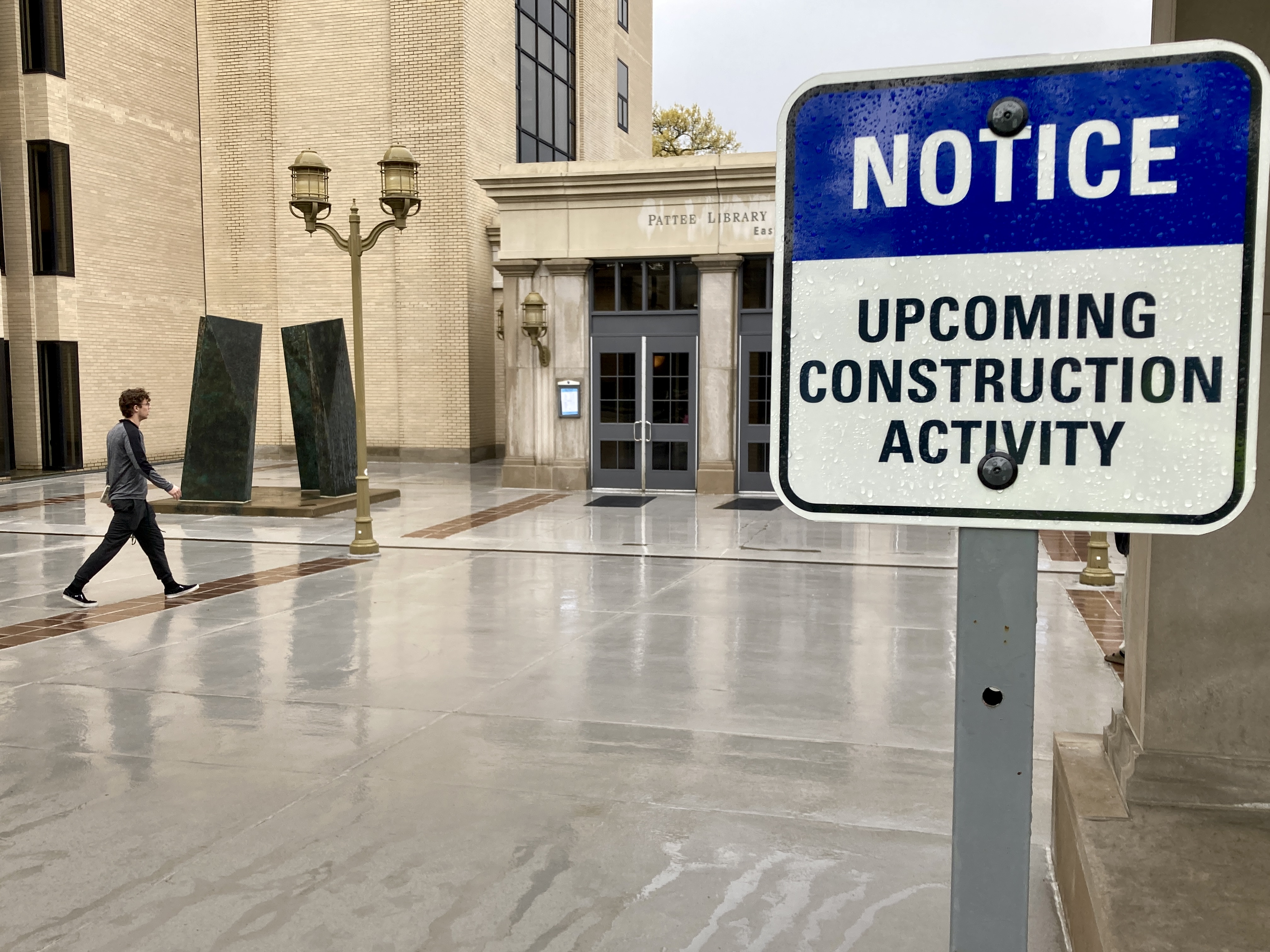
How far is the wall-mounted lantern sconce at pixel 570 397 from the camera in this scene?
754 inches

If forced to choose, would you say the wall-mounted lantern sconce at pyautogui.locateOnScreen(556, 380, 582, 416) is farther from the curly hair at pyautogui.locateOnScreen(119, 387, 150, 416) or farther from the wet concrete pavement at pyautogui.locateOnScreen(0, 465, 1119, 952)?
the curly hair at pyautogui.locateOnScreen(119, 387, 150, 416)

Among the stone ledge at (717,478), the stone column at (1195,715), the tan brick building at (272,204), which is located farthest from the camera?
the tan brick building at (272,204)

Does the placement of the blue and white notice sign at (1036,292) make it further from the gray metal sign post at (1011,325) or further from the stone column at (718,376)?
the stone column at (718,376)

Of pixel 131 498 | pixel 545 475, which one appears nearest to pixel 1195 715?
pixel 131 498

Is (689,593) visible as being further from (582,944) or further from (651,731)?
(582,944)

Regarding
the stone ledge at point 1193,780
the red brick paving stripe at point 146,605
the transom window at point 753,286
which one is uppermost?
the transom window at point 753,286

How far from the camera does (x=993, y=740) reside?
132cm

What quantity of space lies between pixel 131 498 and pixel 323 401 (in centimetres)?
704

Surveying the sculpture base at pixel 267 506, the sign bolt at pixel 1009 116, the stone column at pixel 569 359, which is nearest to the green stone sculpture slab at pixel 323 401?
the sculpture base at pixel 267 506

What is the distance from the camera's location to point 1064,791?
3678 mm

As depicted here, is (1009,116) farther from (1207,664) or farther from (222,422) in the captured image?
(222,422)

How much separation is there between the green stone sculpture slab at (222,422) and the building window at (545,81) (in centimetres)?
1393

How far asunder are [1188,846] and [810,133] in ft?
8.68

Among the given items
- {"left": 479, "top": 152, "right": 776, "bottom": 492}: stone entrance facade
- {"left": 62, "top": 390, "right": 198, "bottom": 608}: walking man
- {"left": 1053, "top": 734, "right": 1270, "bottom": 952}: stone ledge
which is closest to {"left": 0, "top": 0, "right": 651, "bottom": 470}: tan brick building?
{"left": 479, "top": 152, "right": 776, "bottom": 492}: stone entrance facade
